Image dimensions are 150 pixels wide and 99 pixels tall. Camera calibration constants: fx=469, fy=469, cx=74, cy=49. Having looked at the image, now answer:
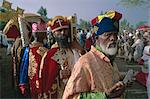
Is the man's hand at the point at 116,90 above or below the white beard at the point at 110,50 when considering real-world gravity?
below

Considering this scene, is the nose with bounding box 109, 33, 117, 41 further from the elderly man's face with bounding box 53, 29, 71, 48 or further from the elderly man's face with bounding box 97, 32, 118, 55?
the elderly man's face with bounding box 53, 29, 71, 48

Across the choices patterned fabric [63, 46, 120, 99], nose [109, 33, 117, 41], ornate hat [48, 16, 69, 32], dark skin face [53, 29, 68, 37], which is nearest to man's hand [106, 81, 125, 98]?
patterned fabric [63, 46, 120, 99]

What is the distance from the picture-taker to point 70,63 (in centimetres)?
636

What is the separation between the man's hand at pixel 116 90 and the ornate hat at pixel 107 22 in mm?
605

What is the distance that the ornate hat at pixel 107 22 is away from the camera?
13.3 feet

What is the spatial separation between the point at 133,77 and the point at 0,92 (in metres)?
8.96

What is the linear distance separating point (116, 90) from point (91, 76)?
11.5 inches

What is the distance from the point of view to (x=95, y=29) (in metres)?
4.18

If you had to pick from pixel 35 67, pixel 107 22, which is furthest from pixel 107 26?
pixel 35 67

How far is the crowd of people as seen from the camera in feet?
12.6

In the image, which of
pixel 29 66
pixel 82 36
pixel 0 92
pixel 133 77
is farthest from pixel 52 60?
pixel 82 36

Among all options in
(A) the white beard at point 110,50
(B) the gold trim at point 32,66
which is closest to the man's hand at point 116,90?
(A) the white beard at point 110,50

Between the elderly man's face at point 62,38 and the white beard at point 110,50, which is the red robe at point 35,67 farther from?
the white beard at point 110,50

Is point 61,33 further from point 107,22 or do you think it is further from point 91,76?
point 91,76
